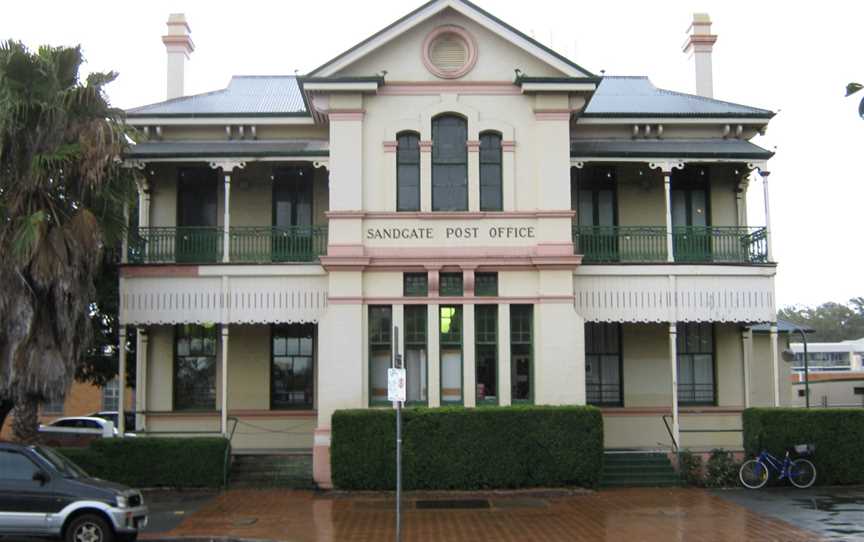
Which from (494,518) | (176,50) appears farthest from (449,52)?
(494,518)

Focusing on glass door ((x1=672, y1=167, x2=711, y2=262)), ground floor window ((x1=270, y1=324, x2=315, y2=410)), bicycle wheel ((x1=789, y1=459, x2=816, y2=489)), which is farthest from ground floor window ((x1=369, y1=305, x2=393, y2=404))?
bicycle wheel ((x1=789, y1=459, x2=816, y2=489))

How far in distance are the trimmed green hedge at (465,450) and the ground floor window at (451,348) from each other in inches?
59.2

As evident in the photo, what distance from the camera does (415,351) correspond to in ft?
70.1

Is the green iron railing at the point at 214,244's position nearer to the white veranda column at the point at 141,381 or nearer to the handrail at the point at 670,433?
the white veranda column at the point at 141,381

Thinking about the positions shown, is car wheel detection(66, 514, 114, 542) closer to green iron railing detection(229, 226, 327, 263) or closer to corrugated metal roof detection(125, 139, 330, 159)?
green iron railing detection(229, 226, 327, 263)

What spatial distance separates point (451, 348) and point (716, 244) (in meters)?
7.26

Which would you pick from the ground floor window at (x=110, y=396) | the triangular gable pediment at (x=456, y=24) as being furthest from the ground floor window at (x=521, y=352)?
the ground floor window at (x=110, y=396)

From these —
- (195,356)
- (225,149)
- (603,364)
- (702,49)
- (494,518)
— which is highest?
(702,49)

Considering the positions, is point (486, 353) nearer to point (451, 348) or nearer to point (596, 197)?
point (451, 348)

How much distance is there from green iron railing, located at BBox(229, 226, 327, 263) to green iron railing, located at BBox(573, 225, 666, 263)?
6.21m

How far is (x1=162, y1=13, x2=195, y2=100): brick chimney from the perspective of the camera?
27.3 metres

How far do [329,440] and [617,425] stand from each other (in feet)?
24.4

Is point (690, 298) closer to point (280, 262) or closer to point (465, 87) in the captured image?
point (465, 87)

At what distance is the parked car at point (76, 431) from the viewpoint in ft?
93.9
